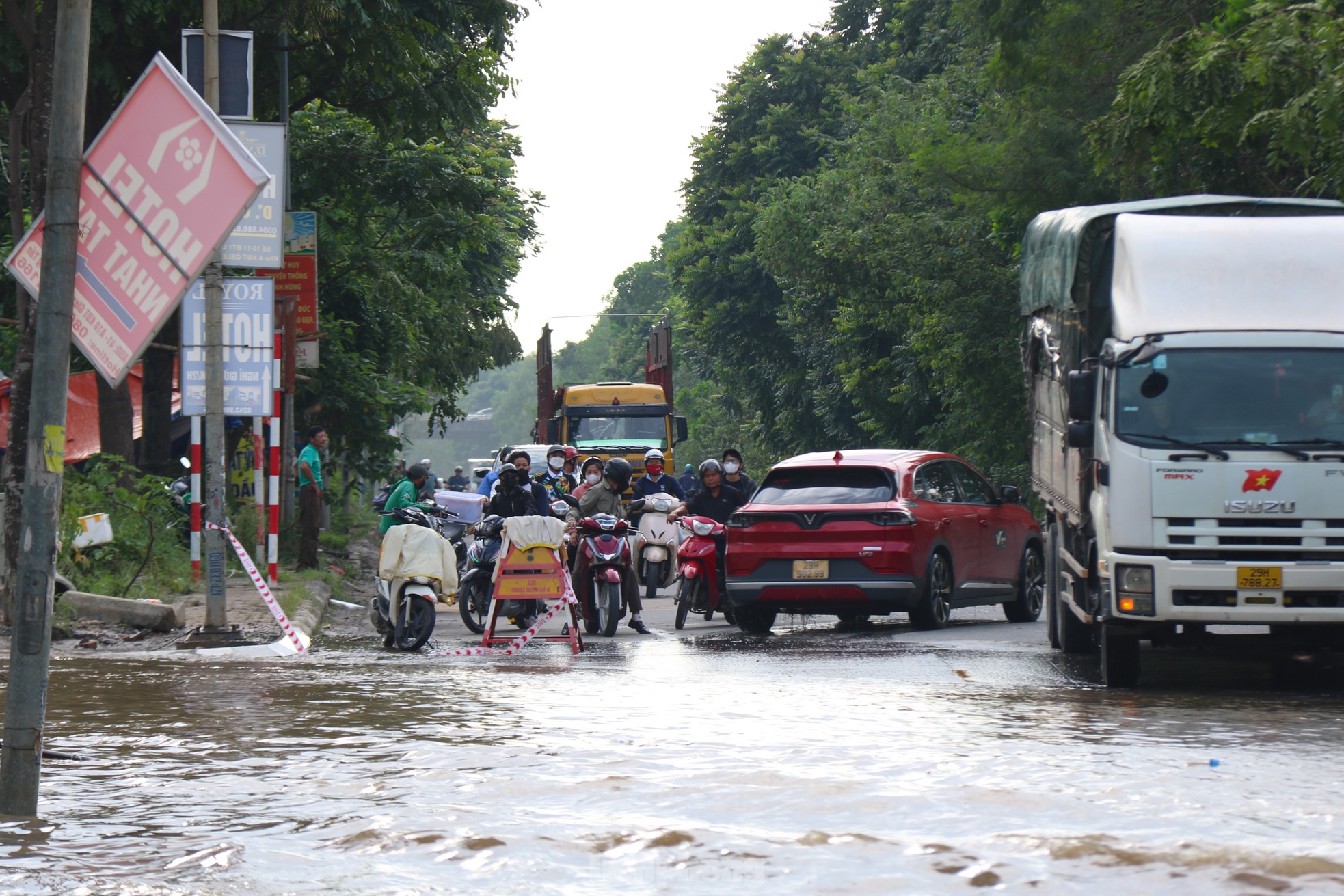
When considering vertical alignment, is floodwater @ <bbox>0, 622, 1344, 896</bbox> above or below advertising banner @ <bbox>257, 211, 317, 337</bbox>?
below

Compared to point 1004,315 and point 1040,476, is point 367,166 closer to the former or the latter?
point 1004,315

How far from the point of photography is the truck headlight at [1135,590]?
31.6ft

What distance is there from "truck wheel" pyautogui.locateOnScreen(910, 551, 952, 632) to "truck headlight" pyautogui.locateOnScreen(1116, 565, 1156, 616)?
485 cm

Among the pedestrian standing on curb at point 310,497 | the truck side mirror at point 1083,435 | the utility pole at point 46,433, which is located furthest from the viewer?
the pedestrian standing on curb at point 310,497

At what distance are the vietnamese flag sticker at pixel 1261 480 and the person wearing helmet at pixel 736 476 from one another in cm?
864

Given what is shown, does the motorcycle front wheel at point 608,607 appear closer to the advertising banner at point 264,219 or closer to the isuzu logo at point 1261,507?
the advertising banner at point 264,219

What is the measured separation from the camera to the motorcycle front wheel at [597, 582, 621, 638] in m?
15.1

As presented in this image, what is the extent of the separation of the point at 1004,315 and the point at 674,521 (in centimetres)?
1638

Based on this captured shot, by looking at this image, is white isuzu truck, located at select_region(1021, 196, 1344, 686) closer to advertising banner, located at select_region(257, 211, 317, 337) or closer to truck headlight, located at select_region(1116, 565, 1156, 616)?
truck headlight, located at select_region(1116, 565, 1156, 616)

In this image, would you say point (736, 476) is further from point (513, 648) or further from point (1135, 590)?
point (1135, 590)

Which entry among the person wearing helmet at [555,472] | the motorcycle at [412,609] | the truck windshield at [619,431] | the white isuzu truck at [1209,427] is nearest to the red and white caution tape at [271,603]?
the motorcycle at [412,609]

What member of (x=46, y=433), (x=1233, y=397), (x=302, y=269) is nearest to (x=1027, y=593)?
(x=1233, y=397)

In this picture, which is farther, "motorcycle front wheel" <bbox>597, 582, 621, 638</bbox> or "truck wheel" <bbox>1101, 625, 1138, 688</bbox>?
"motorcycle front wheel" <bbox>597, 582, 621, 638</bbox>

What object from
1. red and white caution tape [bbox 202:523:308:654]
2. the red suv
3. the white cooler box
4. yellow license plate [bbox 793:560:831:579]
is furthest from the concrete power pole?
yellow license plate [bbox 793:560:831:579]
